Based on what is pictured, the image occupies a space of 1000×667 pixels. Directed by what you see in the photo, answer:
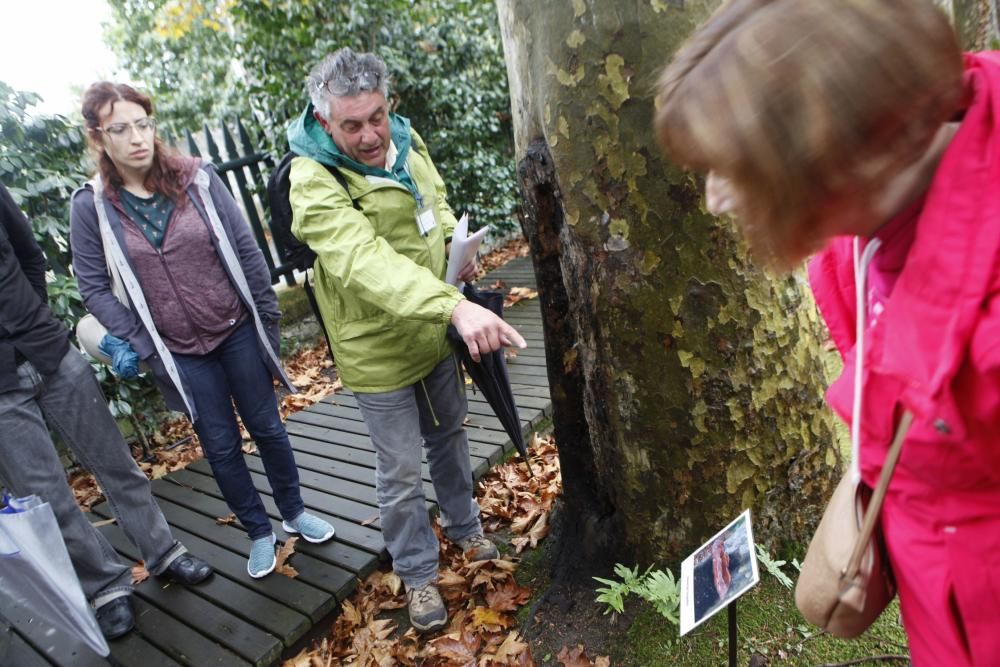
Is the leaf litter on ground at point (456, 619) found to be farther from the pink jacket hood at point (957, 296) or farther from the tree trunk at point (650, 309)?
the pink jacket hood at point (957, 296)

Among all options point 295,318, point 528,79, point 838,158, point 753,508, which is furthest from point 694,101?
point 295,318

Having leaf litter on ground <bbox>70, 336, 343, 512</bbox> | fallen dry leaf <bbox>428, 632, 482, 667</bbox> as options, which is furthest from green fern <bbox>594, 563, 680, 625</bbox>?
leaf litter on ground <bbox>70, 336, 343, 512</bbox>

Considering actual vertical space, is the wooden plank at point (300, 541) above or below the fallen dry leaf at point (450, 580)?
above

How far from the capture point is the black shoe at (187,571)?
126 inches

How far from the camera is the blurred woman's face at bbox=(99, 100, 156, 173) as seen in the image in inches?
106

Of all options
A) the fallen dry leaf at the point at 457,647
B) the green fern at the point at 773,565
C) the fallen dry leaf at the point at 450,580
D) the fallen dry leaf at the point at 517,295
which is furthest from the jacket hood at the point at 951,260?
the fallen dry leaf at the point at 517,295

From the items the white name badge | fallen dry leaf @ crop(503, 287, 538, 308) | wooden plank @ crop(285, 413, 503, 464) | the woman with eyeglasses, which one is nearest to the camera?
the white name badge

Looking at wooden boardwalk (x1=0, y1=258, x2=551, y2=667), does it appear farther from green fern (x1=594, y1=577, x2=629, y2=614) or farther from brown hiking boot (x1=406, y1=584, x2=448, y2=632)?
green fern (x1=594, y1=577, x2=629, y2=614)

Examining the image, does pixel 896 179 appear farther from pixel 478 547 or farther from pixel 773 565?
pixel 478 547

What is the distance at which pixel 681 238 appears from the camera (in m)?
1.98

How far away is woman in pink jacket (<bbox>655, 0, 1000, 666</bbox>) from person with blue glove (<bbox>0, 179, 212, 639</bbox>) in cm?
267

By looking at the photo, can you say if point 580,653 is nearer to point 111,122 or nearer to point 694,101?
point 694,101

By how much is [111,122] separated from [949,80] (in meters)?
2.86

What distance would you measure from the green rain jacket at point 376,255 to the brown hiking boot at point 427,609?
93 centimetres
